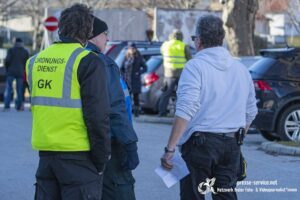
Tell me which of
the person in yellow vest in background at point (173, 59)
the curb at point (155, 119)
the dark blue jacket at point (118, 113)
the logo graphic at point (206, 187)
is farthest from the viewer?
the curb at point (155, 119)

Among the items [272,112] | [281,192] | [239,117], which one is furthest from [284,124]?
[239,117]

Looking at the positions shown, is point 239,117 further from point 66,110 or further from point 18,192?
point 18,192

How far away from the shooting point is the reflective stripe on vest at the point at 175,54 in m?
18.2

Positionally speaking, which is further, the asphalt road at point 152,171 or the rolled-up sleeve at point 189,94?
the asphalt road at point 152,171

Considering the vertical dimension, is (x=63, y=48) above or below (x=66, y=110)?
above

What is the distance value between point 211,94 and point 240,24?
762 inches

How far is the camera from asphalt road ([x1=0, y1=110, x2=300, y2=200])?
895cm

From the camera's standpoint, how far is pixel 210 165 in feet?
19.2

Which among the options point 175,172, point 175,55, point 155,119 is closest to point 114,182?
point 175,172

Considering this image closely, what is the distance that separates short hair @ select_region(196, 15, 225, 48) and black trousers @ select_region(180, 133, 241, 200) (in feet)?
2.16

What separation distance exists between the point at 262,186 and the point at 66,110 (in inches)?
174

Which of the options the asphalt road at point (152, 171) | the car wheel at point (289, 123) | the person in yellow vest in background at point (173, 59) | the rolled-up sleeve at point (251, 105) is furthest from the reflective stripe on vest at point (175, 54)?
the rolled-up sleeve at point (251, 105)

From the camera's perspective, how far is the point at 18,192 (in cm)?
926

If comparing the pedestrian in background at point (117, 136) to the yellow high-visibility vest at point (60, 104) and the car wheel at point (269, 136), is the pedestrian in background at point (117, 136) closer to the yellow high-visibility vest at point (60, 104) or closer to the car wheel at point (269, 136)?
the yellow high-visibility vest at point (60, 104)
